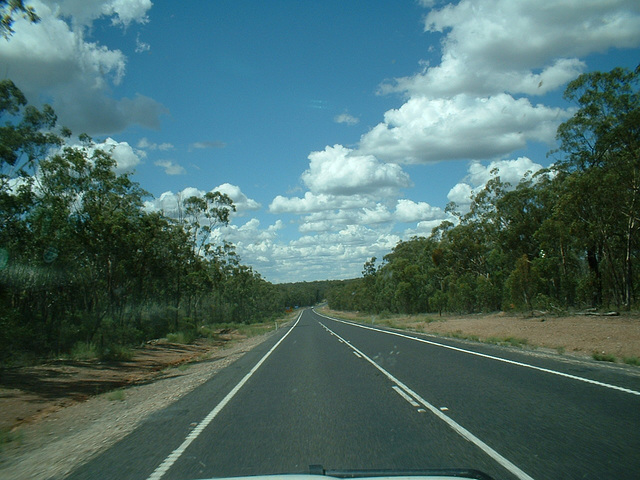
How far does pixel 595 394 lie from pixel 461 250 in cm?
5275

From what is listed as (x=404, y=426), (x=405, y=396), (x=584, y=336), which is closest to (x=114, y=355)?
(x=405, y=396)

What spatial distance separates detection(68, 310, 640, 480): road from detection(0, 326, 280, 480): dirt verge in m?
0.57

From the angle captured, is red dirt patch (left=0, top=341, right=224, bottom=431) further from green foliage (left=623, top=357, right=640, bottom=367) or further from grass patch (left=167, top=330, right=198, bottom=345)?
green foliage (left=623, top=357, right=640, bottom=367)

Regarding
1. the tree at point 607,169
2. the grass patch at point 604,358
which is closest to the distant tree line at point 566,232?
the tree at point 607,169

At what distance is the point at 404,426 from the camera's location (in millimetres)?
7711

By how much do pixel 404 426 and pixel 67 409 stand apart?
9.47 m

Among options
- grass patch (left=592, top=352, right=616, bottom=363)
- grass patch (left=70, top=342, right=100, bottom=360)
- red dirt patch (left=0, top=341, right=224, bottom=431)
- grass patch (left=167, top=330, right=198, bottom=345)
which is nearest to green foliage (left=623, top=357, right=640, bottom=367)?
grass patch (left=592, top=352, right=616, bottom=363)

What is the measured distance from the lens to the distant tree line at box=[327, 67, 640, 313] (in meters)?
32.0

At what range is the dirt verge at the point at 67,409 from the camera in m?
7.29

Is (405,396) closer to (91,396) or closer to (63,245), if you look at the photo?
(91,396)

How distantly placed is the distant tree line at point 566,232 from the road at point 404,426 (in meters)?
21.7

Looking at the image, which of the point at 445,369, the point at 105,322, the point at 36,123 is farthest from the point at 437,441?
the point at 105,322

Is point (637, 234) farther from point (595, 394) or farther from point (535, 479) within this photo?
point (535, 479)

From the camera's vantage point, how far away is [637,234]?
1417 inches
